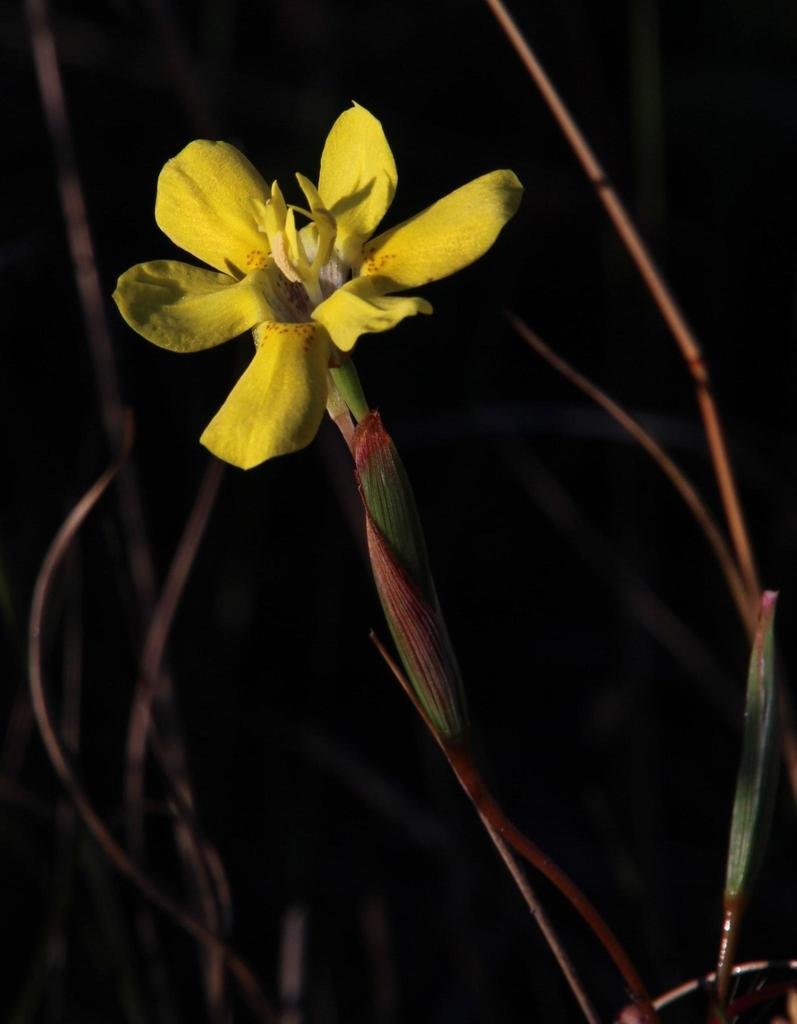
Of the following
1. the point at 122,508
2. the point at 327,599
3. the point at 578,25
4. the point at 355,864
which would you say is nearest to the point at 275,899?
the point at 355,864

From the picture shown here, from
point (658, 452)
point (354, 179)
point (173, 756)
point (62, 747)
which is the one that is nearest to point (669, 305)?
point (658, 452)

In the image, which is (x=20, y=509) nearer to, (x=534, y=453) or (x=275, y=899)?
(x=275, y=899)

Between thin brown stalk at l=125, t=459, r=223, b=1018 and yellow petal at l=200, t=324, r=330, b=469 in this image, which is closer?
yellow petal at l=200, t=324, r=330, b=469

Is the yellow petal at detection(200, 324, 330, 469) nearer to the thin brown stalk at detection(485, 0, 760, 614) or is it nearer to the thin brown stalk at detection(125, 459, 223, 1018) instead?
the thin brown stalk at detection(485, 0, 760, 614)

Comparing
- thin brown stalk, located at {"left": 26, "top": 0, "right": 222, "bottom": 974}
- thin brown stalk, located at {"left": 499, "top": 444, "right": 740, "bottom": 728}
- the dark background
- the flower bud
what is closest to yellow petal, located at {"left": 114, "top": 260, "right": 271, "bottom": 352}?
the flower bud

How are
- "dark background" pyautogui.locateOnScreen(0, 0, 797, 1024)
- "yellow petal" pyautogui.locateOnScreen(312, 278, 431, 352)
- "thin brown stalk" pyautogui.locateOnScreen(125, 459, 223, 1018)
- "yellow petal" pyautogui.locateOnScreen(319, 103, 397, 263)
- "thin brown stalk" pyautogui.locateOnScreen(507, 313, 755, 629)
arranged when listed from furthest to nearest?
"dark background" pyautogui.locateOnScreen(0, 0, 797, 1024) → "thin brown stalk" pyautogui.locateOnScreen(125, 459, 223, 1018) → "thin brown stalk" pyautogui.locateOnScreen(507, 313, 755, 629) → "yellow petal" pyautogui.locateOnScreen(319, 103, 397, 263) → "yellow petal" pyautogui.locateOnScreen(312, 278, 431, 352)

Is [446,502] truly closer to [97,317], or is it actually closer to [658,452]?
[97,317]

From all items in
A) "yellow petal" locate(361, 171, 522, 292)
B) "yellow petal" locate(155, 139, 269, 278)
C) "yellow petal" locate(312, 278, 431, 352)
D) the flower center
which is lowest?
"yellow petal" locate(312, 278, 431, 352)

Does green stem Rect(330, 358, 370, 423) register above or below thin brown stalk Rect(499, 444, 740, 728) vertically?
above

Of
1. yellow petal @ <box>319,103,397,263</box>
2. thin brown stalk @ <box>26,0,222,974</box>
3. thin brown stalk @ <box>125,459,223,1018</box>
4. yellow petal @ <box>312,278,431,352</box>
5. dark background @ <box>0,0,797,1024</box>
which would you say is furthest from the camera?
dark background @ <box>0,0,797,1024</box>
